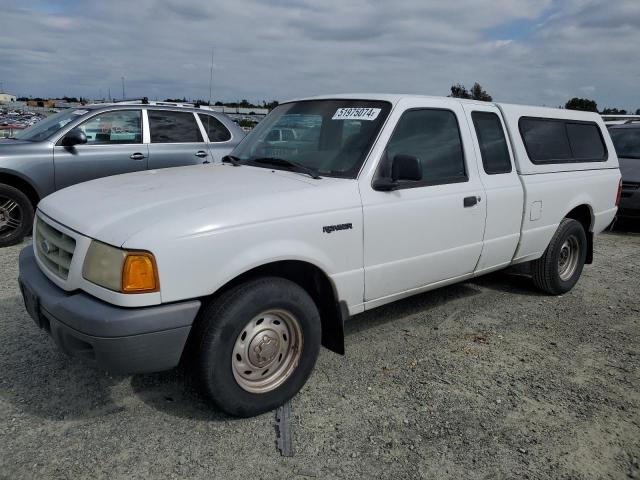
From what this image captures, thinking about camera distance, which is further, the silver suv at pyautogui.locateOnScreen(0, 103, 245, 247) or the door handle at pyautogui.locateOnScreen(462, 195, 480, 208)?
the silver suv at pyautogui.locateOnScreen(0, 103, 245, 247)

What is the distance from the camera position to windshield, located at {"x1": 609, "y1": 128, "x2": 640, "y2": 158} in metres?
9.54

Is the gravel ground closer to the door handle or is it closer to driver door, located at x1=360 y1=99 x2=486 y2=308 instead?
driver door, located at x1=360 y1=99 x2=486 y2=308

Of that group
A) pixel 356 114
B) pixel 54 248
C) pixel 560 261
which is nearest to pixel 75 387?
pixel 54 248

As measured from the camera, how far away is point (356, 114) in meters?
3.73

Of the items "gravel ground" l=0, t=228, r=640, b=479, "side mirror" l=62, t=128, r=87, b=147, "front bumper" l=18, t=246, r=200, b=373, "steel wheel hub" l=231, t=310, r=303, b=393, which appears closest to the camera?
"front bumper" l=18, t=246, r=200, b=373

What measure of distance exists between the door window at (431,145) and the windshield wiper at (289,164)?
0.45 metres

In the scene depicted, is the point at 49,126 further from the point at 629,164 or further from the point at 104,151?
the point at 629,164

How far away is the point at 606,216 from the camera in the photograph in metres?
5.70

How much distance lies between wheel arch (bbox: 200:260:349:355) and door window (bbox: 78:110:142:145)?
190 inches

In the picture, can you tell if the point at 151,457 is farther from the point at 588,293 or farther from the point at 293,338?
the point at 588,293

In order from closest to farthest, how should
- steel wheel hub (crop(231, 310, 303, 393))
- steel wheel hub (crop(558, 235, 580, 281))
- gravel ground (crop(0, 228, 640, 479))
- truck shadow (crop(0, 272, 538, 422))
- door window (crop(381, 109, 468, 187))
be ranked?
gravel ground (crop(0, 228, 640, 479)) < steel wheel hub (crop(231, 310, 303, 393)) < truck shadow (crop(0, 272, 538, 422)) < door window (crop(381, 109, 468, 187)) < steel wheel hub (crop(558, 235, 580, 281))

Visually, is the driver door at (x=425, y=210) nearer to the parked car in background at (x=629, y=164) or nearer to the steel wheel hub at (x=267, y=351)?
the steel wheel hub at (x=267, y=351)

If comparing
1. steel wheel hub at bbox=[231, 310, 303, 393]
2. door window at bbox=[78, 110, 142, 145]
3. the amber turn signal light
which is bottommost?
steel wheel hub at bbox=[231, 310, 303, 393]

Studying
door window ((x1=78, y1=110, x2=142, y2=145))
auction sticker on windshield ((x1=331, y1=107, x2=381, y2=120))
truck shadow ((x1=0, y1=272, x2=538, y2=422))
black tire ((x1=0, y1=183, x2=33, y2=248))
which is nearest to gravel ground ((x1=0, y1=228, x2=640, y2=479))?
truck shadow ((x1=0, y1=272, x2=538, y2=422))
